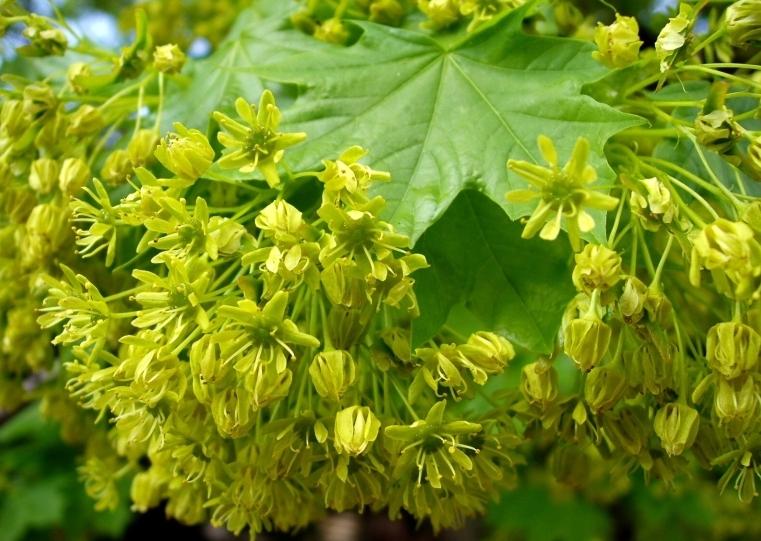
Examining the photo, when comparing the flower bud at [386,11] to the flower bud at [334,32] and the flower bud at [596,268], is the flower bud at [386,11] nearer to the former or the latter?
the flower bud at [334,32]

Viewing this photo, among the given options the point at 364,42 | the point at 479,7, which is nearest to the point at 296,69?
the point at 364,42

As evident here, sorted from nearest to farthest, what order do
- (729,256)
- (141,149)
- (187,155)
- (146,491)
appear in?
(729,256), (187,155), (141,149), (146,491)

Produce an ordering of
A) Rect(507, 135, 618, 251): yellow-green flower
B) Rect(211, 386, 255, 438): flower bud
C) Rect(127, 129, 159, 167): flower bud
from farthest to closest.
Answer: Rect(127, 129, 159, 167): flower bud
Rect(211, 386, 255, 438): flower bud
Rect(507, 135, 618, 251): yellow-green flower

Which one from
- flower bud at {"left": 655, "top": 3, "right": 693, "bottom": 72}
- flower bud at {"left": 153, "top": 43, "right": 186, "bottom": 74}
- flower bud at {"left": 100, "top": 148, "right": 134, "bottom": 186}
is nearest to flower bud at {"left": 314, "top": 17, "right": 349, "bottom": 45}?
flower bud at {"left": 153, "top": 43, "right": 186, "bottom": 74}

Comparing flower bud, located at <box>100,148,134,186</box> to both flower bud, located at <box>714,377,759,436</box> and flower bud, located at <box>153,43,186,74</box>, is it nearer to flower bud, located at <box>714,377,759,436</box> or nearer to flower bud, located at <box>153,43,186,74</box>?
flower bud, located at <box>153,43,186,74</box>

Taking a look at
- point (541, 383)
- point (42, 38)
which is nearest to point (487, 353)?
Answer: point (541, 383)

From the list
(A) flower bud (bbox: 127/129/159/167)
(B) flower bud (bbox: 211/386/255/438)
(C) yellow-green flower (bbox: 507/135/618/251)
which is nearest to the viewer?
(C) yellow-green flower (bbox: 507/135/618/251)

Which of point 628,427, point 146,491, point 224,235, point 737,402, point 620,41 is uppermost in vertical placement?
point 620,41

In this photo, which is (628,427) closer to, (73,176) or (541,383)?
(541,383)
